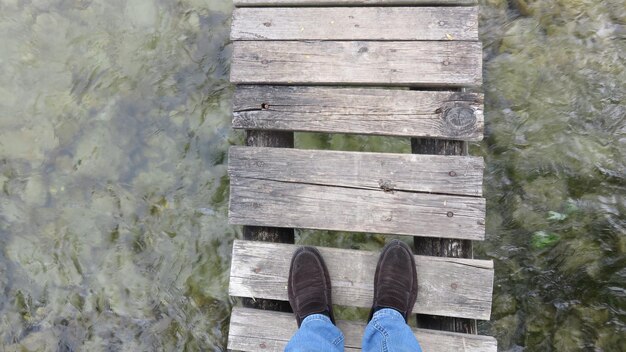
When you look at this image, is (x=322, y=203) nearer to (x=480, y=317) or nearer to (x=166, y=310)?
(x=480, y=317)

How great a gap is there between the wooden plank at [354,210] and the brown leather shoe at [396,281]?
13cm

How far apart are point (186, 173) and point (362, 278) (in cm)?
156

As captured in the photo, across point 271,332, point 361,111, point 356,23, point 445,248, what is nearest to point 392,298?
point 445,248

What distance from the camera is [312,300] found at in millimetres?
2527

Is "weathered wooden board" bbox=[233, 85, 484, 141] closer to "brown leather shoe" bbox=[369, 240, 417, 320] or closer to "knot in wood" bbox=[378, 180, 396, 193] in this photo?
"knot in wood" bbox=[378, 180, 396, 193]

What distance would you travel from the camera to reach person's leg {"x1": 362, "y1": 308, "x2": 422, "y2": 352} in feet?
7.62

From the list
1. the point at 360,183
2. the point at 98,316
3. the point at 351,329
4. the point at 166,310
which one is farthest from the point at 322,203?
the point at 98,316

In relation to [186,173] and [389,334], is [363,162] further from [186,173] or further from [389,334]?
[186,173]

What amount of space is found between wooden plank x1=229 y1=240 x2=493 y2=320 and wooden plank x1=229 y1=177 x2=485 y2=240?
0.48 ft

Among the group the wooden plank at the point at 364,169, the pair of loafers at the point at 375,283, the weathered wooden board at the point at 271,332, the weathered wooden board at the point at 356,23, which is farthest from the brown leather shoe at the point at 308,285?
the weathered wooden board at the point at 356,23

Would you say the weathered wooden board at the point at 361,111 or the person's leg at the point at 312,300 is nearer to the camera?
the person's leg at the point at 312,300

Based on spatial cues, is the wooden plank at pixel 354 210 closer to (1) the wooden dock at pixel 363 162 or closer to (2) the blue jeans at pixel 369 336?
(1) the wooden dock at pixel 363 162

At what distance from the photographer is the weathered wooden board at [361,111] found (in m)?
2.58

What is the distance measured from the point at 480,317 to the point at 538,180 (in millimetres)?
1204
